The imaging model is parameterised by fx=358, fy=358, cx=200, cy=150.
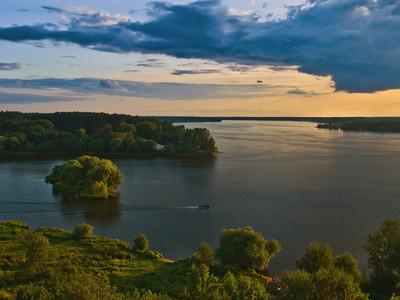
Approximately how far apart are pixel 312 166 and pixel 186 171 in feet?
90.1

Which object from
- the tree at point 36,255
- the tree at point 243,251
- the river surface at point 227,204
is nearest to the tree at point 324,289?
the tree at point 243,251

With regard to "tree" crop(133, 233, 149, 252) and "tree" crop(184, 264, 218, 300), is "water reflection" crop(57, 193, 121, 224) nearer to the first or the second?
"tree" crop(133, 233, 149, 252)

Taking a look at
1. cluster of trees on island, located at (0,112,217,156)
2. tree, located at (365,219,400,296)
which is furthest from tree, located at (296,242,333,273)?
Answer: cluster of trees on island, located at (0,112,217,156)

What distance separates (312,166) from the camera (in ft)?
254

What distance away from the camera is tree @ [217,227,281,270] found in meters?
28.3

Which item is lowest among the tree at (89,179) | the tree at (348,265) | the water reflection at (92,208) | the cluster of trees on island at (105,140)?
the water reflection at (92,208)

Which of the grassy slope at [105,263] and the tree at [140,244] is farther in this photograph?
the tree at [140,244]

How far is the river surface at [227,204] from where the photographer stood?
120 feet

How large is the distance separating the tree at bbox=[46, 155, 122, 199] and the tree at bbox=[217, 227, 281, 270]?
26.0 meters

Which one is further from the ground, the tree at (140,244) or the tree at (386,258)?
the tree at (386,258)

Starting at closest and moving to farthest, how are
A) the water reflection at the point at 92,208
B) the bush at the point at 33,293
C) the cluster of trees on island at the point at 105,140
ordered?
the bush at the point at 33,293 < the water reflection at the point at 92,208 < the cluster of trees on island at the point at 105,140

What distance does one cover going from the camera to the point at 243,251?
93.6ft

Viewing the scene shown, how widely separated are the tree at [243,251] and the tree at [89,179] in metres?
26.0

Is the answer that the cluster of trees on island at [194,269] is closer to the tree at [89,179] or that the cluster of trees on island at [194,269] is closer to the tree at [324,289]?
the tree at [324,289]
